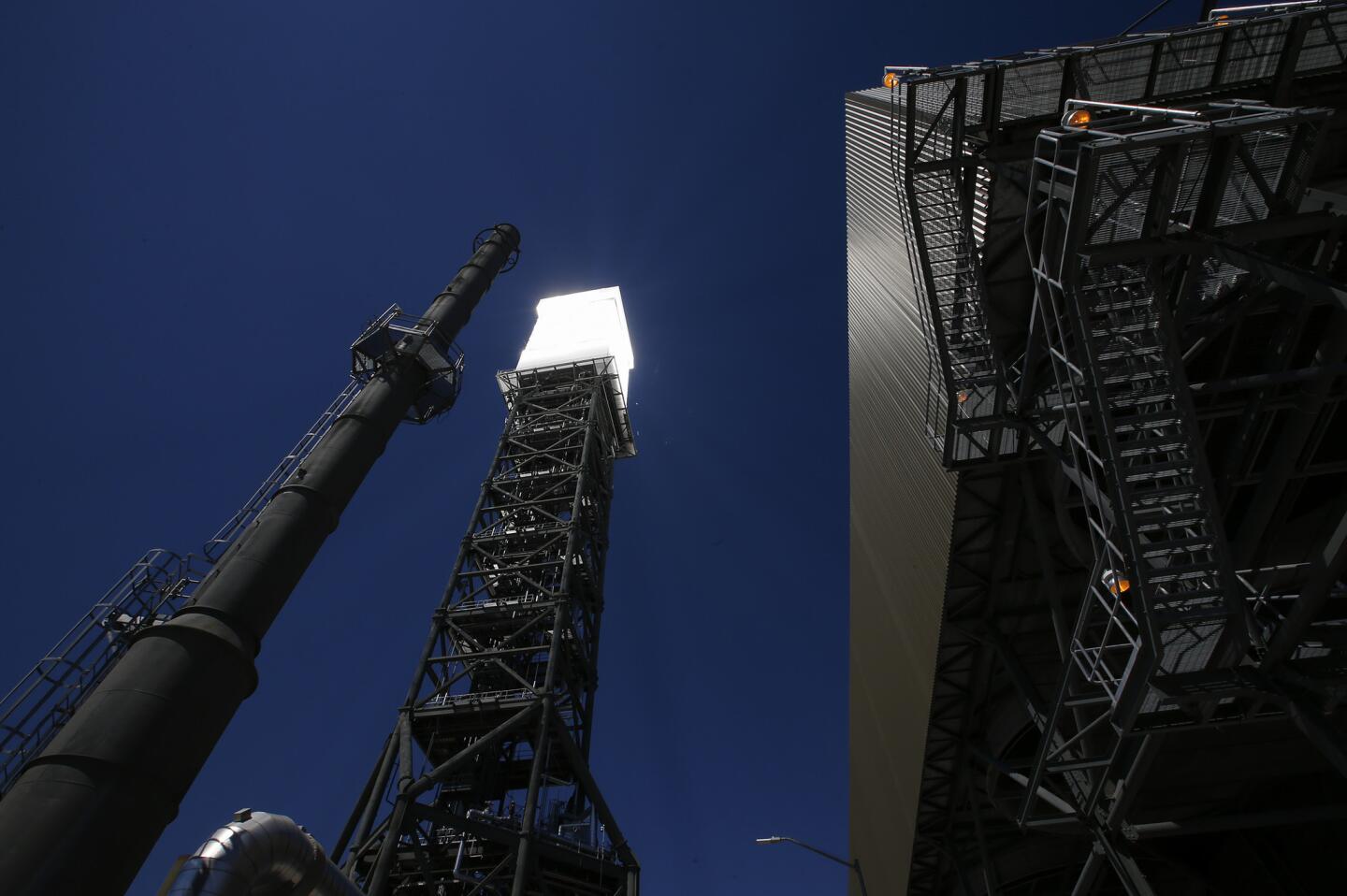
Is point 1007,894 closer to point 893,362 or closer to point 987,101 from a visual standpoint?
point 893,362

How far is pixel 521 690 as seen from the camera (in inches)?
884

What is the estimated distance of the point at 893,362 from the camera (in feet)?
53.5

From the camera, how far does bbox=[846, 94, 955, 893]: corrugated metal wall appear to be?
14625 millimetres

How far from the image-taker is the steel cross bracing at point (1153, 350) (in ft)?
24.7

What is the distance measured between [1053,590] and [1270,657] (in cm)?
302

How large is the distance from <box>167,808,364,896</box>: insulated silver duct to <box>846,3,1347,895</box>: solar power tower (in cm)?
914

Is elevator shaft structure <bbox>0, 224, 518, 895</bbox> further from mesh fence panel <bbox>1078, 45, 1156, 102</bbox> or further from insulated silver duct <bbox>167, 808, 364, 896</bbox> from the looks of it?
mesh fence panel <bbox>1078, 45, 1156, 102</bbox>

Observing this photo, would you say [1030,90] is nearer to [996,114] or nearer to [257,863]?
[996,114]

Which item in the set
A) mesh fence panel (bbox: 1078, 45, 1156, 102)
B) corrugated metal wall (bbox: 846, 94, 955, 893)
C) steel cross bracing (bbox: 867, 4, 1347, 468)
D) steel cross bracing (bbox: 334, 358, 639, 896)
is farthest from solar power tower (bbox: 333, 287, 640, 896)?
mesh fence panel (bbox: 1078, 45, 1156, 102)

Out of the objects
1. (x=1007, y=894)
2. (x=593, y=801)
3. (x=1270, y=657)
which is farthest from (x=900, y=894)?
(x=1270, y=657)

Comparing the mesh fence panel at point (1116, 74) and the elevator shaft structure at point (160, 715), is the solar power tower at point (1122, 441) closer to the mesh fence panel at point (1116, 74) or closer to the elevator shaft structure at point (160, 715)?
the mesh fence panel at point (1116, 74)

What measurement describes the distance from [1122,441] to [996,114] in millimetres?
4688

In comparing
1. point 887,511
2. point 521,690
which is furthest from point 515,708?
point 887,511

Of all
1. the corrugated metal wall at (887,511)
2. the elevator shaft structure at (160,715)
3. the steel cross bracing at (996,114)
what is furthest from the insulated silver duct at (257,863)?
the corrugated metal wall at (887,511)
